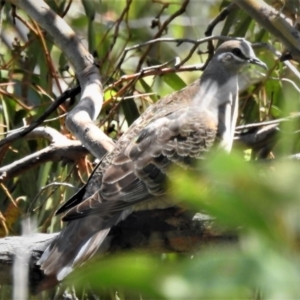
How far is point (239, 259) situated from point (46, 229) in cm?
270

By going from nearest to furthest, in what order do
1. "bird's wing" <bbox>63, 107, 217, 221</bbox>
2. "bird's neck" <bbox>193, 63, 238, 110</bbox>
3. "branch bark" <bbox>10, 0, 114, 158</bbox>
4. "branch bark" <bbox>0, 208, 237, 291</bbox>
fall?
"branch bark" <bbox>0, 208, 237, 291</bbox> < "bird's wing" <bbox>63, 107, 217, 221</bbox> < "branch bark" <bbox>10, 0, 114, 158</bbox> < "bird's neck" <bbox>193, 63, 238, 110</bbox>

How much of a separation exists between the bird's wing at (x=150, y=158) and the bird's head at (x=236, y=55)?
1.22 ft

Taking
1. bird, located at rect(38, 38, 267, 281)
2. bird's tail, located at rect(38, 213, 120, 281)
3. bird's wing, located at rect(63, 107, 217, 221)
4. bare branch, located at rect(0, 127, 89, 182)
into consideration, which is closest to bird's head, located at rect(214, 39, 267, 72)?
bird, located at rect(38, 38, 267, 281)

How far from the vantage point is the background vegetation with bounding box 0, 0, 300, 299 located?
76cm

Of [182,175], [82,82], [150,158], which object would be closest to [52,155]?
[82,82]

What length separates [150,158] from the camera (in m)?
2.95

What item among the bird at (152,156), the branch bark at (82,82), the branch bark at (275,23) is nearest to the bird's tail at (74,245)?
the bird at (152,156)

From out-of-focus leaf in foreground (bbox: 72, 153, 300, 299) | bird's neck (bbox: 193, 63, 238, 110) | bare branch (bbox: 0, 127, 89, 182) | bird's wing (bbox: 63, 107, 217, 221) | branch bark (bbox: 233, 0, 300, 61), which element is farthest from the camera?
bird's neck (bbox: 193, 63, 238, 110)

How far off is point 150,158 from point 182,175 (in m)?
1.70

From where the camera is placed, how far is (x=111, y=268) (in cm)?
75

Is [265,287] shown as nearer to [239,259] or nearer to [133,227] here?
[239,259]

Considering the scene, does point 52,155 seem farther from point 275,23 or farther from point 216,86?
point 275,23

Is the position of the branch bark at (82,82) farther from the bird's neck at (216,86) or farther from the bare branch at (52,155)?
the bird's neck at (216,86)

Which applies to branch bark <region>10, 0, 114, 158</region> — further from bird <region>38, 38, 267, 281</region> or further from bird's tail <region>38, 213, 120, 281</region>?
bird's tail <region>38, 213, 120, 281</region>
